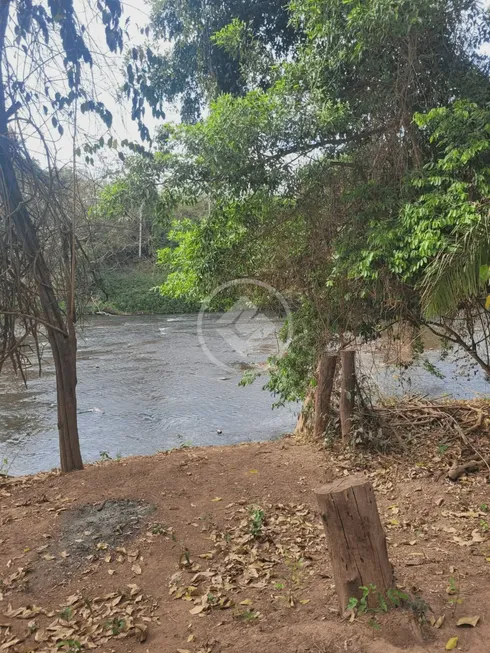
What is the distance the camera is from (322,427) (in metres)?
6.13

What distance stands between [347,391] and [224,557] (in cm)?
255

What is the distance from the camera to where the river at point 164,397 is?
8977mm

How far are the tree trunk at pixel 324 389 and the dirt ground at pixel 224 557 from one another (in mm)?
446

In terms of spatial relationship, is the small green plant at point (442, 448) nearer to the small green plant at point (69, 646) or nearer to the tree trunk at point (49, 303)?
the tree trunk at point (49, 303)

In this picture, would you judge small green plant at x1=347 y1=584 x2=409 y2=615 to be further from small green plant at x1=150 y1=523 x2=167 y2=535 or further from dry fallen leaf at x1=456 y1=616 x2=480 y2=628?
small green plant at x1=150 y1=523 x2=167 y2=535

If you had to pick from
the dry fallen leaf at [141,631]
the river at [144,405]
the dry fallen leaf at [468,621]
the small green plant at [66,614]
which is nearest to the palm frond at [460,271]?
the dry fallen leaf at [468,621]

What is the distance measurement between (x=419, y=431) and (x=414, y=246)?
2.36 m

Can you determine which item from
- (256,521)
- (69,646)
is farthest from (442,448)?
(69,646)

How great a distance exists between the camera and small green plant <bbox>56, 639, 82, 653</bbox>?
111 inches

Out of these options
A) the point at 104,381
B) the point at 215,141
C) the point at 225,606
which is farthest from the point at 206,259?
the point at 104,381

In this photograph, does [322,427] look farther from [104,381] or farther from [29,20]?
[104,381]

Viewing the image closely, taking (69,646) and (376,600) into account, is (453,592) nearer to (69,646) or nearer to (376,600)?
(376,600)
